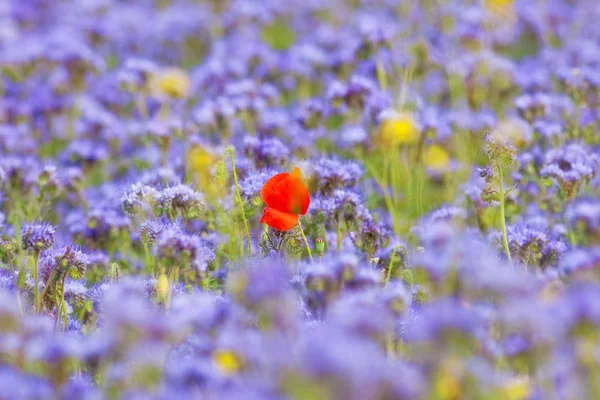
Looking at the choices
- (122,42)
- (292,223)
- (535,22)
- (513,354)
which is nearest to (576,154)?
(292,223)

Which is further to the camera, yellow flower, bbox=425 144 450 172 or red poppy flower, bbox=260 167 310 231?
yellow flower, bbox=425 144 450 172

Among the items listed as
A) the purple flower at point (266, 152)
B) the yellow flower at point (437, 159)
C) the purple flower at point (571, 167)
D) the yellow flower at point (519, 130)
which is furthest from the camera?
the yellow flower at point (437, 159)

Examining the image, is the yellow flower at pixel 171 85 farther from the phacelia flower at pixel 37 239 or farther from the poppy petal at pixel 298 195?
the poppy petal at pixel 298 195

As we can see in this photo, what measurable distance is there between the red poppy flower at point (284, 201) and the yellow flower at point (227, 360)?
1.12 metres

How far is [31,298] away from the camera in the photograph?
11.3ft

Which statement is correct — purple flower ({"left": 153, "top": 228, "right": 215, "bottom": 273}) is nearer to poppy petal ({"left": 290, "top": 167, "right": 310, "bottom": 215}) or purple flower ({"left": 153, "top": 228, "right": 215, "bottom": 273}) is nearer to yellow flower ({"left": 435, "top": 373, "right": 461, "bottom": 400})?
poppy petal ({"left": 290, "top": 167, "right": 310, "bottom": 215})

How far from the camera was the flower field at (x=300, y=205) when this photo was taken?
1986mm

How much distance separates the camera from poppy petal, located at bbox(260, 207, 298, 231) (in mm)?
3307

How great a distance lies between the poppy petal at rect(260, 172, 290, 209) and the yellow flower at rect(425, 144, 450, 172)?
1.78 m

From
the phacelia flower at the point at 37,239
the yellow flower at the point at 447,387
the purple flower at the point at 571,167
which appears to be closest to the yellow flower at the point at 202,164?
the phacelia flower at the point at 37,239

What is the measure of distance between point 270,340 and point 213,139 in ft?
11.8

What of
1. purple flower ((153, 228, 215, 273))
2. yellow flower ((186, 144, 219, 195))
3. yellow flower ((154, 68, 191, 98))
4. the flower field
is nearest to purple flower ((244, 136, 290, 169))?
the flower field

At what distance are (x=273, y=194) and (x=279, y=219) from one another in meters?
0.11

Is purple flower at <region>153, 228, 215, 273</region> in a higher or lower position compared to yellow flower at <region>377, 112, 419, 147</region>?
lower
